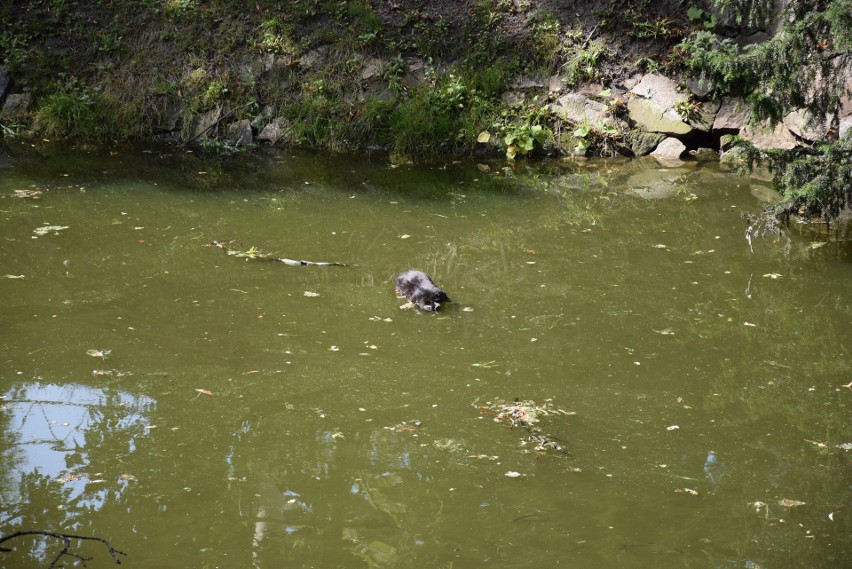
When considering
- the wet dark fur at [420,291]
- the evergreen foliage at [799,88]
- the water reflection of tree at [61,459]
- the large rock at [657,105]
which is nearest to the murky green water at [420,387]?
the water reflection of tree at [61,459]

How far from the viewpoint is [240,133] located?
483 inches

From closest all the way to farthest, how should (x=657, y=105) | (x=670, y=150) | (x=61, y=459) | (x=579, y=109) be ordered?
(x=61, y=459) → (x=670, y=150) → (x=657, y=105) → (x=579, y=109)

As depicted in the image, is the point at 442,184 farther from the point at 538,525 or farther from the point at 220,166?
the point at 538,525

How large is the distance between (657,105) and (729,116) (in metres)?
0.92

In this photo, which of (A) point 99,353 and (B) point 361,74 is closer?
(A) point 99,353

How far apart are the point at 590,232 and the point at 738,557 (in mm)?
4857

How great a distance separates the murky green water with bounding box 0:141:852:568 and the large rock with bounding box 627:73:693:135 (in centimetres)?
315

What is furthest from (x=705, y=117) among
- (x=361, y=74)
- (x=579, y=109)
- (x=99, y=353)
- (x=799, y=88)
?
(x=99, y=353)

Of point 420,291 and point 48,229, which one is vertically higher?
point 420,291

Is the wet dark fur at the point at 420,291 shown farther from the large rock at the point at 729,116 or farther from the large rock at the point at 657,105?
the large rock at the point at 729,116

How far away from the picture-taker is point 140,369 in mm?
5484

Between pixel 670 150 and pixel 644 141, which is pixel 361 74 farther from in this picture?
pixel 670 150

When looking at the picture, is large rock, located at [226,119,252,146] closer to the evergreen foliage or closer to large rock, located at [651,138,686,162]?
large rock, located at [651,138,686,162]

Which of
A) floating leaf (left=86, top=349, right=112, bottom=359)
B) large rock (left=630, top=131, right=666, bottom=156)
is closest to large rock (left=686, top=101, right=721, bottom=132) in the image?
large rock (left=630, top=131, right=666, bottom=156)
